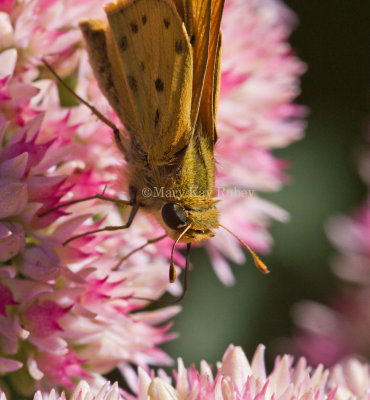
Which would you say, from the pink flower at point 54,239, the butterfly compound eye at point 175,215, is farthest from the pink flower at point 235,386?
the butterfly compound eye at point 175,215

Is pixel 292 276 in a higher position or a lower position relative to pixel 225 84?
lower

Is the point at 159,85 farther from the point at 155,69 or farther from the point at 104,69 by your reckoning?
the point at 104,69

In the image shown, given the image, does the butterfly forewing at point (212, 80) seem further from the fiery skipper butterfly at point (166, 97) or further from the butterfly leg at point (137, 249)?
the butterfly leg at point (137, 249)

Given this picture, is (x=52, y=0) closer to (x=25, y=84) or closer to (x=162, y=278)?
(x=25, y=84)

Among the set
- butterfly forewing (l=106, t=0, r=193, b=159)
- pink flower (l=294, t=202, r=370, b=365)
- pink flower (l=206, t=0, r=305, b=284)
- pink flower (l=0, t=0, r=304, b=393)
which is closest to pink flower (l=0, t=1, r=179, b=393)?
pink flower (l=0, t=0, r=304, b=393)

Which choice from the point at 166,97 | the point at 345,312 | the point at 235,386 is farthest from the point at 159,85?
the point at 345,312

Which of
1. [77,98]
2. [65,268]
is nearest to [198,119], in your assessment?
[77,98]
